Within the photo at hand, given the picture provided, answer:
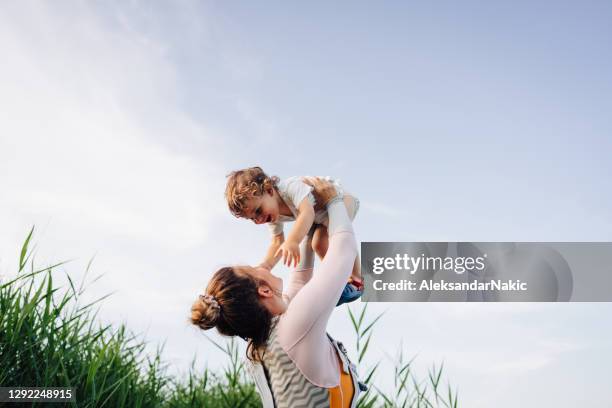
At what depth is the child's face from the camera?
3516 mm

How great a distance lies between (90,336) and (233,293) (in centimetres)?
167

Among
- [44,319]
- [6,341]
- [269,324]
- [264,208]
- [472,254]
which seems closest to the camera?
[269,324]

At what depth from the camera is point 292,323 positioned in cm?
210

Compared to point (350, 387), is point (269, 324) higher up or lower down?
higher up

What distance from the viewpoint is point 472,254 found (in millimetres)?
7176

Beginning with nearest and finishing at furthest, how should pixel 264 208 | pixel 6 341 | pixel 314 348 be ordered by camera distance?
pixel 314 348, pixel 6 341, pixel 264 208

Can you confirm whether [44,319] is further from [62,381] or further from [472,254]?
[472,254]

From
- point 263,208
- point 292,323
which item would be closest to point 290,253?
point 263,208

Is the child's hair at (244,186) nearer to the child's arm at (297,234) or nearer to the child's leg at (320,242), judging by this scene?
the child's arm at (297,234)

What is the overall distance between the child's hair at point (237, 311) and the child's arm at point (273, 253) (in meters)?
Answer: 1.03

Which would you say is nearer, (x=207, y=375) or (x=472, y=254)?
(x=207, y=375)

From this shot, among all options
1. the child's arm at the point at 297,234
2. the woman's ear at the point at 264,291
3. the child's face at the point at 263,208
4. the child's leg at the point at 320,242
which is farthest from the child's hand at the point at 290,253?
the woman's ear at the point at 264,291

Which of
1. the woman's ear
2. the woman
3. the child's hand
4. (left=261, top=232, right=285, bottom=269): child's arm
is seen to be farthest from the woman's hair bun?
(left=261, top=232, right=285, bottom=269): child's arm

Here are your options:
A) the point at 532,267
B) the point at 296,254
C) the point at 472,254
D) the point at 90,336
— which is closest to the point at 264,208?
the point at 296,254
